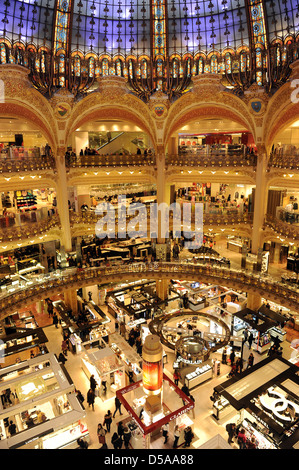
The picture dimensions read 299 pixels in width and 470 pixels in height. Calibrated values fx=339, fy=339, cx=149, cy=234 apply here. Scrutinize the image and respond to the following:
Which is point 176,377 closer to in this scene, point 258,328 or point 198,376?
point 198,376

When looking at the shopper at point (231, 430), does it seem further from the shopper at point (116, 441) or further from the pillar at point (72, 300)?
the pillar at point (72, 300)

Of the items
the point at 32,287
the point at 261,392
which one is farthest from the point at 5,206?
the point at 261,392

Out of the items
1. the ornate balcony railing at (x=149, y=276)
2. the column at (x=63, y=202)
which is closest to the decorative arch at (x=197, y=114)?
the column at (x=63, y=202)

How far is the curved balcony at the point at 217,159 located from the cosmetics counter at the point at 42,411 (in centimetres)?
1713

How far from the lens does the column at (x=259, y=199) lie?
24797 millimetres

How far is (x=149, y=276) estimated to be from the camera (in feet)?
84.6

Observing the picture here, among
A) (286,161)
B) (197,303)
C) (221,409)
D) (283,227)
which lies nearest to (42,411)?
(221,409)

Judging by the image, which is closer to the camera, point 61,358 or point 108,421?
point 108,421

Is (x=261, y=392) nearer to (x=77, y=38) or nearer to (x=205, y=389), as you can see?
(x=205, y=389)

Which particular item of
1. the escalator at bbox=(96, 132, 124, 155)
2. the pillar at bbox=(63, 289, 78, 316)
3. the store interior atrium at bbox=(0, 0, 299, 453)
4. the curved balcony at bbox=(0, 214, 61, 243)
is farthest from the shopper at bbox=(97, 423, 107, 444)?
the escalator at bbox=(96, 132, 124, 155)

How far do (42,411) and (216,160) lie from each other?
777 inches

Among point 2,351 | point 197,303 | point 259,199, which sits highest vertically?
point 259,199

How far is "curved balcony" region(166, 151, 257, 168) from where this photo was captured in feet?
82.8

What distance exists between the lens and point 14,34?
2227cm
